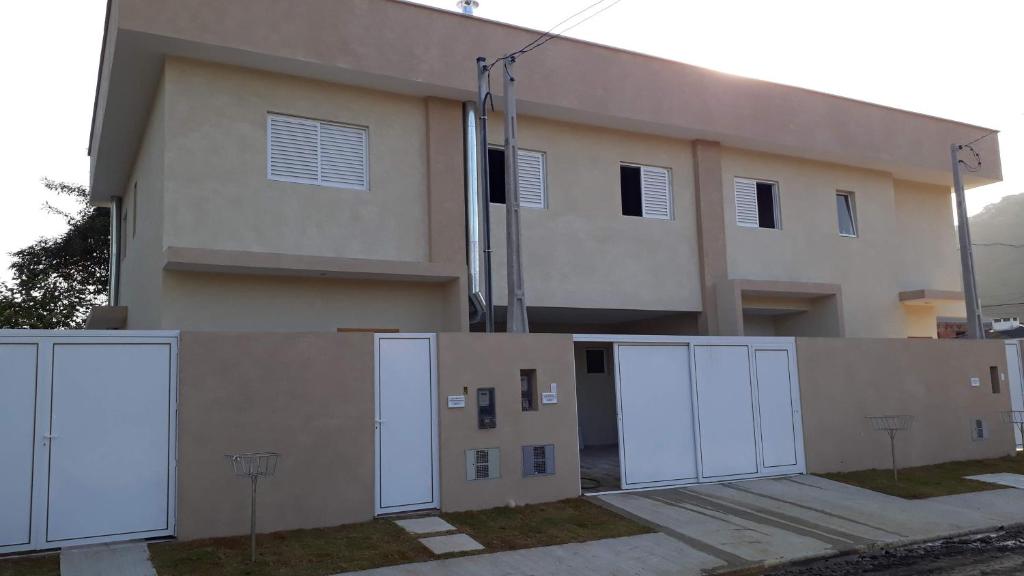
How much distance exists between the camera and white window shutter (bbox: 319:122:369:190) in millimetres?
13016

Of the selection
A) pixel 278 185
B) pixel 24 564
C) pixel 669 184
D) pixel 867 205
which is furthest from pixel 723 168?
pixel 24 564

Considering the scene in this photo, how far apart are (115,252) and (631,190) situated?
11.9 m

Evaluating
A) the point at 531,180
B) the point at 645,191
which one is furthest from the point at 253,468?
the point at 645,191

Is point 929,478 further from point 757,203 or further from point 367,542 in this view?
point 367,542

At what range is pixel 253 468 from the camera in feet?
28.3

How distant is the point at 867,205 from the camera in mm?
19172

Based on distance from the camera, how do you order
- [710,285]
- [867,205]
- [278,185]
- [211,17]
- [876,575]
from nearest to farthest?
[876,575] < [211,17] < [278,185] < [710,285] < [867,205]

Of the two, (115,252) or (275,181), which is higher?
(115,252)

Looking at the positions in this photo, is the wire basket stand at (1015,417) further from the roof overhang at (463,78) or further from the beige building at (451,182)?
the roof overhang at (463,78)

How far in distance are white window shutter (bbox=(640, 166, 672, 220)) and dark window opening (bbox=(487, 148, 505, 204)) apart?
10.0ft

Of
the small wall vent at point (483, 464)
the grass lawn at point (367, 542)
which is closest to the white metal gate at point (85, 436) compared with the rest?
the grass lawn at point (367, 542)

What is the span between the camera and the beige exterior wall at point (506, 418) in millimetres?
10438

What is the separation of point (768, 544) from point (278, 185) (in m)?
8.68

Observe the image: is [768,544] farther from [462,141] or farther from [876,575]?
[462,141]
